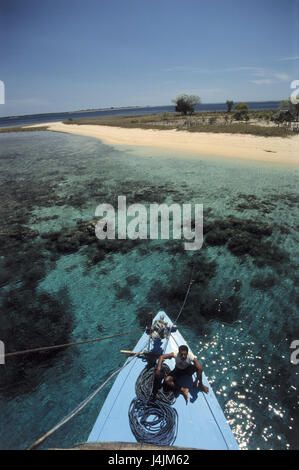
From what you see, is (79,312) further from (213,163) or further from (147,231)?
(213,163)

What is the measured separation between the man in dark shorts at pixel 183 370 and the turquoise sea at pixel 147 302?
102 cm

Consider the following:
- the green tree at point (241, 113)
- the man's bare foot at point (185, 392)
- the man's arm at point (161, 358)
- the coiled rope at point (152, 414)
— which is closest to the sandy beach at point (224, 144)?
the green tree at point (241, 113)

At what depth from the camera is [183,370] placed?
5781 mm

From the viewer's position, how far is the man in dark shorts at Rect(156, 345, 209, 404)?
554 centimetres

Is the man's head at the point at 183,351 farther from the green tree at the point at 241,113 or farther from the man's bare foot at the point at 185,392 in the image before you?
the green tree at the point at 241,113

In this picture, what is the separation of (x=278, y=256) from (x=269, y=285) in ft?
8.33

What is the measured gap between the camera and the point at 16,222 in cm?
1645

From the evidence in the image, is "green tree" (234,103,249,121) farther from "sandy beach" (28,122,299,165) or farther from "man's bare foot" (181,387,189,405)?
"man's bare foot" (181,387,189,405)

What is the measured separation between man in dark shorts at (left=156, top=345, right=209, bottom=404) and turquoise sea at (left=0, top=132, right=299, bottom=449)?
102 centimetres

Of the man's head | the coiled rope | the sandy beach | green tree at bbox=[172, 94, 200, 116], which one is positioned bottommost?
the coiled rope

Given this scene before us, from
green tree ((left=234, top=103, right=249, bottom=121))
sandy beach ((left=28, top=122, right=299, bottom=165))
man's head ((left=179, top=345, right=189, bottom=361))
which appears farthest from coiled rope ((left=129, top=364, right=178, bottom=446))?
green tree ((left=234, top=103, right=249, bottom=121))

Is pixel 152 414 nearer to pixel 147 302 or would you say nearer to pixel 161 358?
pixel 161 358

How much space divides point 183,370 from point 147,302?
3.69 meters
